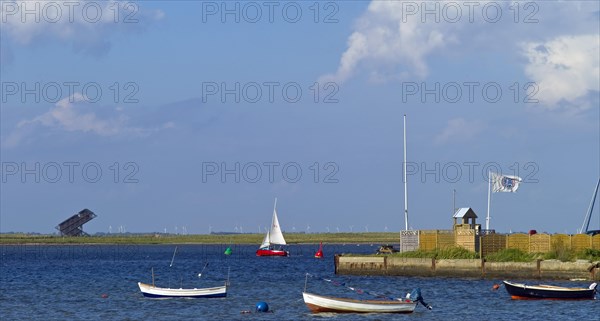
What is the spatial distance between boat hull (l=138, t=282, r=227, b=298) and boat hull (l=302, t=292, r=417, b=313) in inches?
471

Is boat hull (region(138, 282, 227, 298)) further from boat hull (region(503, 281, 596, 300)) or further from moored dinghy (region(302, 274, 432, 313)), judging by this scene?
boat hull (region(503, 281, 596, 300))

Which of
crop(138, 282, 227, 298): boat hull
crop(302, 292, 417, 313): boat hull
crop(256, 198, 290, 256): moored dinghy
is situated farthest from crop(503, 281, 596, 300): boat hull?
crop(256, 198, 290, 256): moored dinghy

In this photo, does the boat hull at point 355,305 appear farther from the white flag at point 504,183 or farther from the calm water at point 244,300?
the white flag at point 504,183

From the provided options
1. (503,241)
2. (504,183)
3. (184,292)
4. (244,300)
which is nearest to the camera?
(184,292)

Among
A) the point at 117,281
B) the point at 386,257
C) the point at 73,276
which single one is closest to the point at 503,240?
the point at 386,257

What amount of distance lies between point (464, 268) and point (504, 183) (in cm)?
1973

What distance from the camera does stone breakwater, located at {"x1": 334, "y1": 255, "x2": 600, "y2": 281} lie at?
97438 mm

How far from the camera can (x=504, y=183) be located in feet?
393

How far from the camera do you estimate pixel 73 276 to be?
437ft

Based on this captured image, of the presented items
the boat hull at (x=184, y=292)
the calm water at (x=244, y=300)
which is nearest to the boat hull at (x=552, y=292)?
the calm water at (x=244, y=300)

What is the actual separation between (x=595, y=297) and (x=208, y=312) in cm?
2975

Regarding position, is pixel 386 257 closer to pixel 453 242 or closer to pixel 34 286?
pixel 453 242

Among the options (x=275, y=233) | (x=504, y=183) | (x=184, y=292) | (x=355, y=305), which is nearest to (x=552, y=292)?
(x=355, y=305)

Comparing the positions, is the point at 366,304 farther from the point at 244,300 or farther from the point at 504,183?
the point at 504,183
